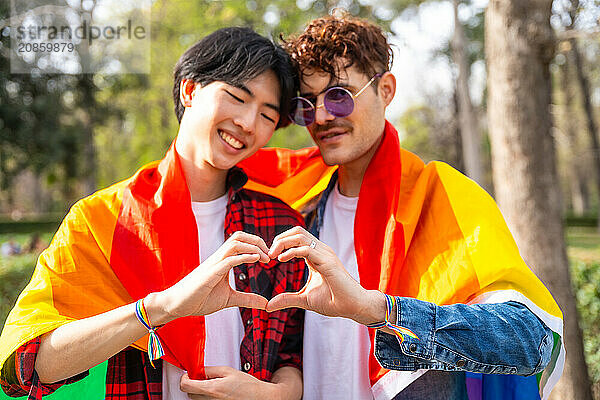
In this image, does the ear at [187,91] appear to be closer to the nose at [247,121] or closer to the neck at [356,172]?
the nose at [247,121]

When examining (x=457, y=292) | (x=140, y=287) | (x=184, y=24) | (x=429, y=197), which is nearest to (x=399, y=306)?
(x=457, y=292)

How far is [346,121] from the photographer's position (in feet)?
8.26

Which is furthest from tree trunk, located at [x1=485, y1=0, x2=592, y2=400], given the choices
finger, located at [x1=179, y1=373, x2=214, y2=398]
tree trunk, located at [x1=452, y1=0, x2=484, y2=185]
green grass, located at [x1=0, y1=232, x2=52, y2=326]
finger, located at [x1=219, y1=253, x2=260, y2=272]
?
tree trunk, located at [x1=452, y1=0, x2=484, y2=185]

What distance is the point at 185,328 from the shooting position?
2100mm

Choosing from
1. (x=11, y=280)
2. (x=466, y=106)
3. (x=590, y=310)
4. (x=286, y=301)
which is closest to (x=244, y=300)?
(x=286, y=301)

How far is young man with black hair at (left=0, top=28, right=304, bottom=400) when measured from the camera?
6.06ft

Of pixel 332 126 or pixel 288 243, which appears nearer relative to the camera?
pixel 288 243

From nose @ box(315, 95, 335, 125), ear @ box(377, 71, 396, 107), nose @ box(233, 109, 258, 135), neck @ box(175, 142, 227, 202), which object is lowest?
neck @ box(175, 142, 227, 202)

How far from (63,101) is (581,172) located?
3589cm

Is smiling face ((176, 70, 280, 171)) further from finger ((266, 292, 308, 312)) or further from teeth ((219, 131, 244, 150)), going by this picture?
finger ((266, 292, 308, 312))

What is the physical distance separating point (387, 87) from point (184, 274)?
4.35ft

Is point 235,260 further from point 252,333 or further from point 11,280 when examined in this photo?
point 11,280

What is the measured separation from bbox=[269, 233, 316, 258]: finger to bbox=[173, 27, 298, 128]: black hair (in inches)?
31.9

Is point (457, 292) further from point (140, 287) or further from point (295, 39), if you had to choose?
point (295, 39)
